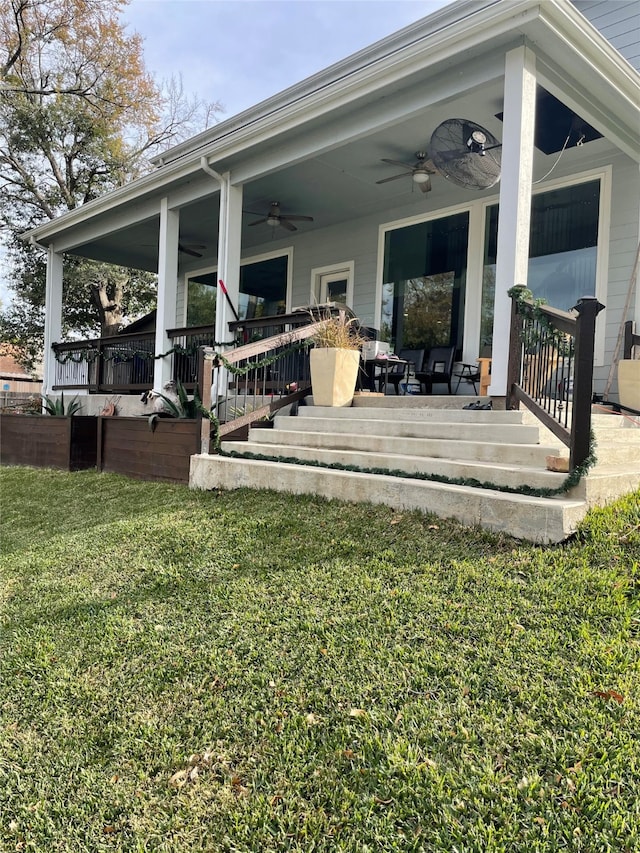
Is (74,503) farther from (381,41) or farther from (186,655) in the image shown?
(381,41)

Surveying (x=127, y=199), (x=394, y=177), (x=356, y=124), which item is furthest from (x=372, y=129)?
(x=127, y=199)

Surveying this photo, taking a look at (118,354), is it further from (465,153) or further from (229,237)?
(465,153)

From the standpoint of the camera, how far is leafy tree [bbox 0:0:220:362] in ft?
47.4

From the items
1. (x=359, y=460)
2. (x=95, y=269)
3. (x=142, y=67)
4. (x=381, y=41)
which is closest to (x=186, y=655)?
(x=359, y=460)

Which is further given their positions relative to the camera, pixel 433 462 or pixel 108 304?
pixel 108 304

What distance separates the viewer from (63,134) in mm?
14562

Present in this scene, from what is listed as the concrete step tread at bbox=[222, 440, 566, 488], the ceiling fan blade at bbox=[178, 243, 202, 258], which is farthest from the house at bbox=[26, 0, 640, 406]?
the concrete step tread at bbox=[222, 440, 566, 488]

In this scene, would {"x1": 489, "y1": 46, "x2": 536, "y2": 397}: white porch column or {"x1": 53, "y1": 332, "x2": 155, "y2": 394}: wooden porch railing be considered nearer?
{"x1": 489, "y1": 46, "x2": 536, "y2": 397}: white porch column

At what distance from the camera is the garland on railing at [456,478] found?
3.10 meters

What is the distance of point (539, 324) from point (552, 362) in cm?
28

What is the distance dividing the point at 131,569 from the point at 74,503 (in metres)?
2.28

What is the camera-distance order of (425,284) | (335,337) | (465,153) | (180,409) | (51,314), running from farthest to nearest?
1. (51,314)
2. (425,284)
3. (180,409)
4. (335,337)
5. (465,153)

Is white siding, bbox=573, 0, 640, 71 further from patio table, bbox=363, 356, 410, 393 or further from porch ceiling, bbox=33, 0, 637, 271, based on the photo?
patio table, bbox=363, 356, 410, 393

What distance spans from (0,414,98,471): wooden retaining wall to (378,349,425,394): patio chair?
3809mm
